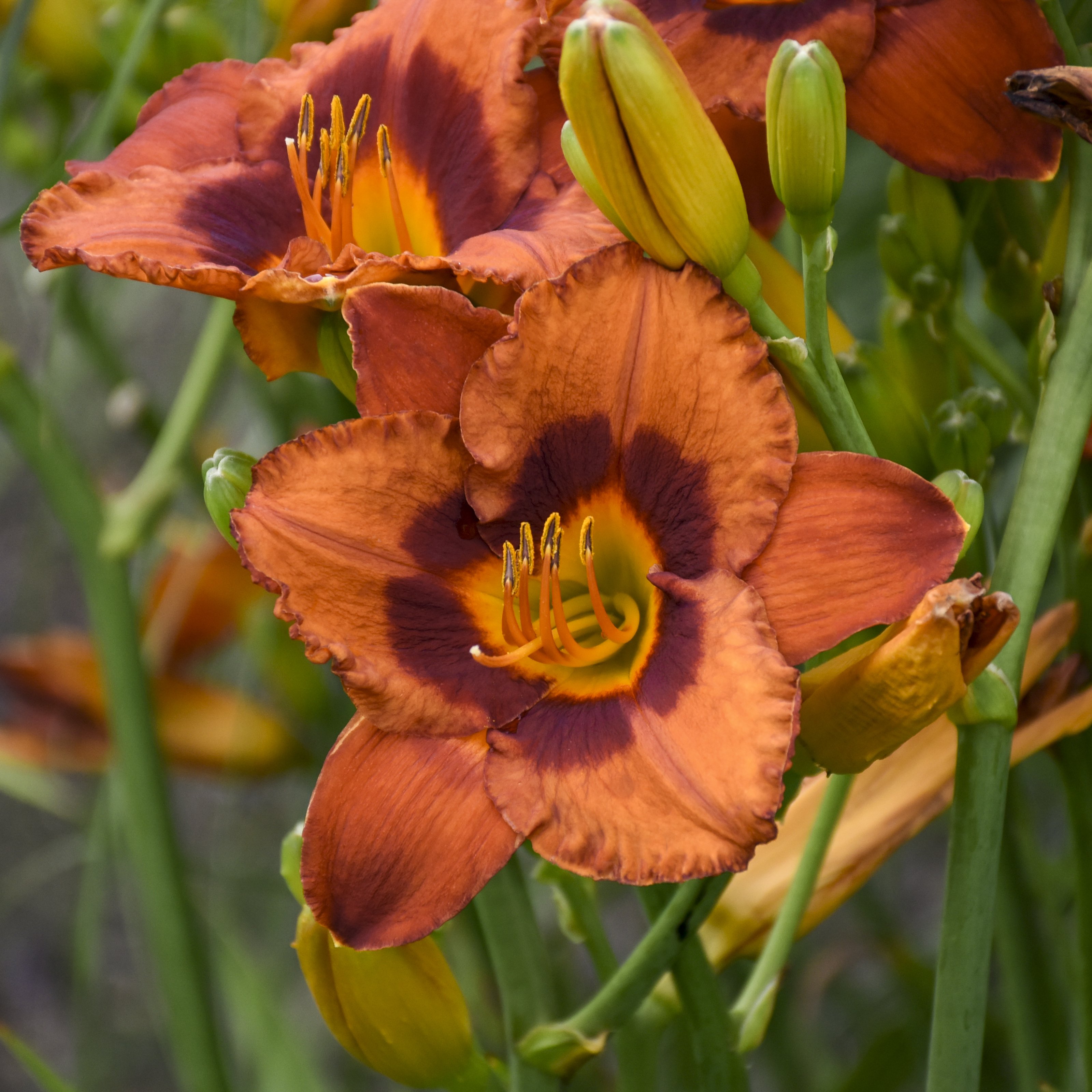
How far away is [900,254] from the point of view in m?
0.37

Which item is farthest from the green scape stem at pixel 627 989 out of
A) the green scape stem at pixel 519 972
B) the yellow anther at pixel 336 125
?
the yellow anther at pixel 336 125

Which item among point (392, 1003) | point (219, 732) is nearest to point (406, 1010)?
point (392, 1003)

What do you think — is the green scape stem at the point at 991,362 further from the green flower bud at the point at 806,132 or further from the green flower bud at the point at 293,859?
the green flower bud at the point at 293,859

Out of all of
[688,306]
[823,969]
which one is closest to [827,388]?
[688,306]

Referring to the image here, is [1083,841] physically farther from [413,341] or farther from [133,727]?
[133,727]

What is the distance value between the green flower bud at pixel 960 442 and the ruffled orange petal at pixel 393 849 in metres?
0.16

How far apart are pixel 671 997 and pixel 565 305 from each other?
0.21 metres

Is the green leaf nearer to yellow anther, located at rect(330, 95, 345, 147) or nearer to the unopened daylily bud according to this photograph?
the unopened daylily bud

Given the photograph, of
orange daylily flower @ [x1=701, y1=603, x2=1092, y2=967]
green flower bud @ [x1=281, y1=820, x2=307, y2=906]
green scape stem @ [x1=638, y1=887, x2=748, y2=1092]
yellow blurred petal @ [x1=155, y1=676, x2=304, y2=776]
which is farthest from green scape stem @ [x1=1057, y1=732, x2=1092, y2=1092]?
yellow blurred petal @ [x1=155, y1=676, x2=304, y2=776]

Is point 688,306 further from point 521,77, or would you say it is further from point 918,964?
point 918,964

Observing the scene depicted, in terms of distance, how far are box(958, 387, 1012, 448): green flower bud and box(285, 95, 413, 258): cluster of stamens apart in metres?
0.17

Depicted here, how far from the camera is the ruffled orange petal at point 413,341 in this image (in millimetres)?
266

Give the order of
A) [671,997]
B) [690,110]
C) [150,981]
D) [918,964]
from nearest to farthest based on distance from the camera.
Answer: [690,110] → [671,997] → [918,964] → [150,981]

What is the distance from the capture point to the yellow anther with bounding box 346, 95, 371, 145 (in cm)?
32
